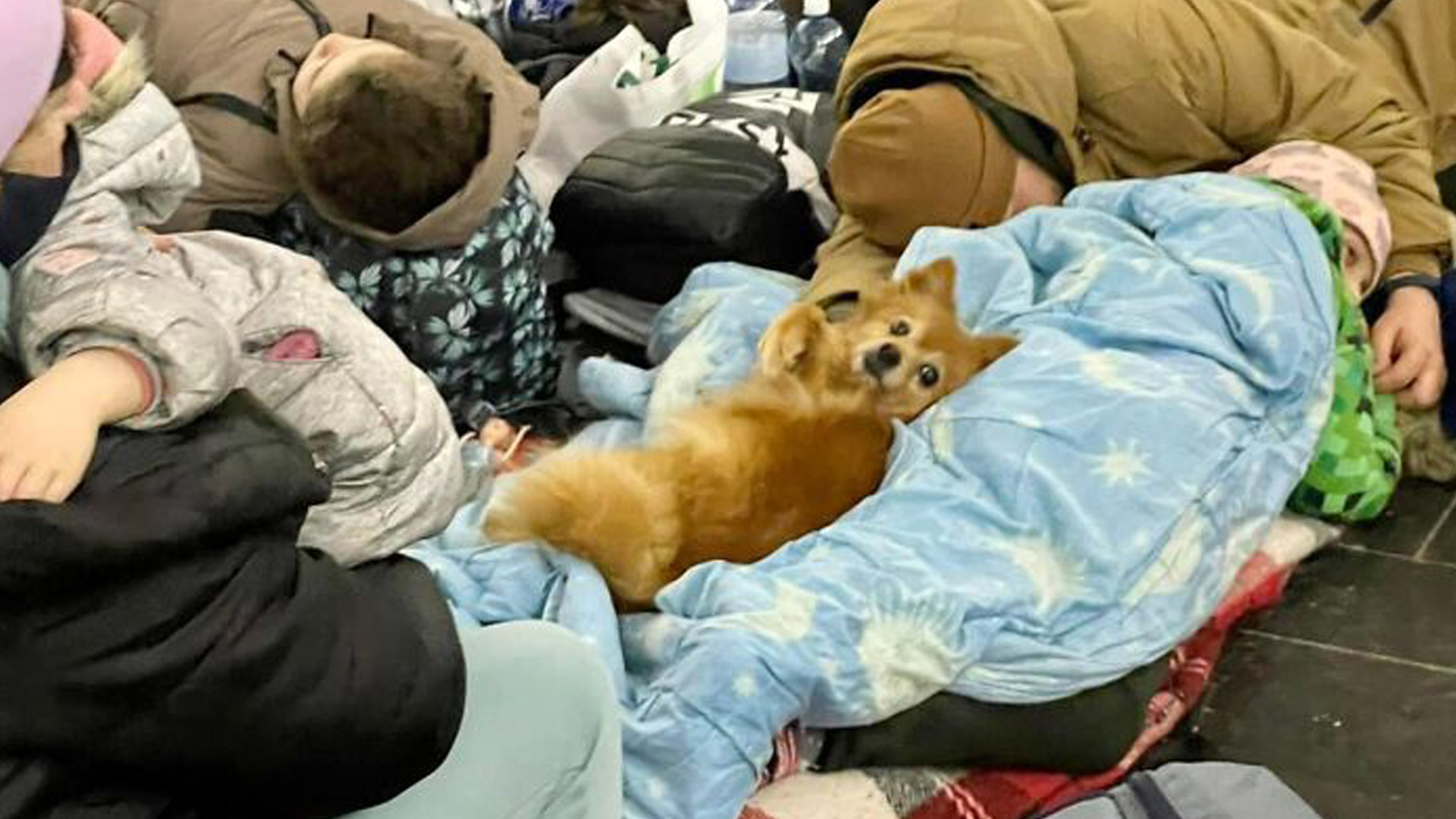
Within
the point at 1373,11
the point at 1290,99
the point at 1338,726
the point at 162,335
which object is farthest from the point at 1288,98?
the point at 162,335

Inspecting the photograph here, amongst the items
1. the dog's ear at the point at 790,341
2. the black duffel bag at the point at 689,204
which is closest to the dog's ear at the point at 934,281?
the dog's ear at the point at 790,341

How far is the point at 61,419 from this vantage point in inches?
32.9

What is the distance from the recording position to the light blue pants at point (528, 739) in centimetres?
104

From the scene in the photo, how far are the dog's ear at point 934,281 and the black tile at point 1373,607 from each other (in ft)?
1.44

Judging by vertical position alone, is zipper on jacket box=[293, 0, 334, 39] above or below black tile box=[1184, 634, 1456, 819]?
above

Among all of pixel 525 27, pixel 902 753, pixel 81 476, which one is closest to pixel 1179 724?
pixel 902 753

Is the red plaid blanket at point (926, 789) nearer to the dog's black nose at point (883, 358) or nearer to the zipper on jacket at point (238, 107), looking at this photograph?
the dog's black nose at point (883, 358)

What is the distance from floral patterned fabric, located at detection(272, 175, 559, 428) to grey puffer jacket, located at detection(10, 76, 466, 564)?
1.88ft

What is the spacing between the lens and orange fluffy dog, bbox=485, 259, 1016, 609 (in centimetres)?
153

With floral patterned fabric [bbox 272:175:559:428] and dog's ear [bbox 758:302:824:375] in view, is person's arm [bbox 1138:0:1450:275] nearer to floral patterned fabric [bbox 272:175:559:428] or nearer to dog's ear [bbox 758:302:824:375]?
dog's ear [bbox 758:302:824:375]

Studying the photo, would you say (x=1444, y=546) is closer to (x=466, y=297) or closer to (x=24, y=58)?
(x=466, y=297)

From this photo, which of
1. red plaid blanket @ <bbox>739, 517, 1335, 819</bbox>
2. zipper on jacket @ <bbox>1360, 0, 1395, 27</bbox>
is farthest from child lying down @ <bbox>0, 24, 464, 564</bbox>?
zipper on jacket @ <bbox>1360, 0, 1395, 27</bbox>

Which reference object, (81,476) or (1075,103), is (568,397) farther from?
(81,476)

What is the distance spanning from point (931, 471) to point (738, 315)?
15.9 inches
